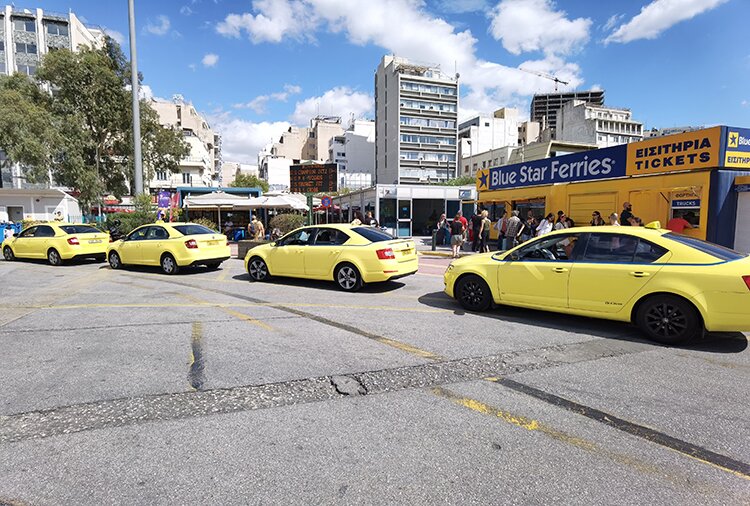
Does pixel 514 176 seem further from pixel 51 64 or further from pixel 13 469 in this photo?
pixel 51 64

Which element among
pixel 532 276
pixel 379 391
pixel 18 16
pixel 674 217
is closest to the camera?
pixel 379 391

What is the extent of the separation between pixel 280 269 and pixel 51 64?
24.9 m

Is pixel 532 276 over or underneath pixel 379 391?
over

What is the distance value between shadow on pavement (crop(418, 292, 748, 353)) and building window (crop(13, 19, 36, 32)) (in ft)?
243

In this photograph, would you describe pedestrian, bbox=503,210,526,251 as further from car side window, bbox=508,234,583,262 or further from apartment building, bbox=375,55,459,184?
apartment building, bbox=375,55,459,184

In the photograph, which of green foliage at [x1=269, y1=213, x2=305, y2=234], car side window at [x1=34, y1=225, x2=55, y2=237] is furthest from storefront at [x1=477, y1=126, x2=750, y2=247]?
car side window at [x1=34, y1=225, x2=55, y2=237]

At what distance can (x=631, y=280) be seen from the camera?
17.1ft

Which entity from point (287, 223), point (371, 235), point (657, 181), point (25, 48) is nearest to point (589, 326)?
point (371, 235)

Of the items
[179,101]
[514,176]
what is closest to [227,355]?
[514,176]

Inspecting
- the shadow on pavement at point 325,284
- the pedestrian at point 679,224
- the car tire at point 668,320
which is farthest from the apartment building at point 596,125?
the car tire at point 668,320

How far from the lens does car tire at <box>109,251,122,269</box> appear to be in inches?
479

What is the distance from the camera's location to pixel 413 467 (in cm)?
259

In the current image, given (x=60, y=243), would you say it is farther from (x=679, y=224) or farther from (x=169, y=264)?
(x=679, y=224)

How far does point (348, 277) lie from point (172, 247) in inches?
220
